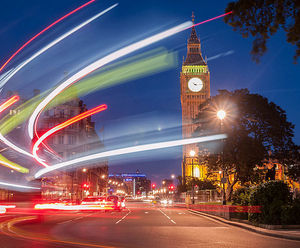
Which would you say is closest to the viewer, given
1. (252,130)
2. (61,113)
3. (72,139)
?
(252,130)

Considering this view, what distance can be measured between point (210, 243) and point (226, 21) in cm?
835

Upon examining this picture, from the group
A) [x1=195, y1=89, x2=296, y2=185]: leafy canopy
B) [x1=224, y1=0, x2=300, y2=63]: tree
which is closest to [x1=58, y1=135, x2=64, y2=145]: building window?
[x1=195, y1=89, x2=296, y2=185]: leafy canopy

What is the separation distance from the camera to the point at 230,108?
159 feet

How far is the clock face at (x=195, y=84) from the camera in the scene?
145 metres

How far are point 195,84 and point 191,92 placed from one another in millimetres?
4747

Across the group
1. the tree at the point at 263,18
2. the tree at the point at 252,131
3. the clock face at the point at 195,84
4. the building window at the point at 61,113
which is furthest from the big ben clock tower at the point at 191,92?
the tree at the point at 263,18

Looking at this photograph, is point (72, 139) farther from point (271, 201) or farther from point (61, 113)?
point (271, 201)

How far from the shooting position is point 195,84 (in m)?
146

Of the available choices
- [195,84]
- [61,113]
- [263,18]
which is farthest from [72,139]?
[263,18]

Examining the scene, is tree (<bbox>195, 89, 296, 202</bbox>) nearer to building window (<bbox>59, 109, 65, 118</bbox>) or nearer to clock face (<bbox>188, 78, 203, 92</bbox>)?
building window (<bbox>59, 109, 65, 118</bbox>)

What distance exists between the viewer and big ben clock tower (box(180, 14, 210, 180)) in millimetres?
134375

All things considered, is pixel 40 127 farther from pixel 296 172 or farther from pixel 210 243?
pixel 210 243

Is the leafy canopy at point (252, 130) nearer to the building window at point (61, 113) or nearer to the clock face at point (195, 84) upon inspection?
the building window at point (61, 113)

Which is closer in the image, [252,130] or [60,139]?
[252,130]
